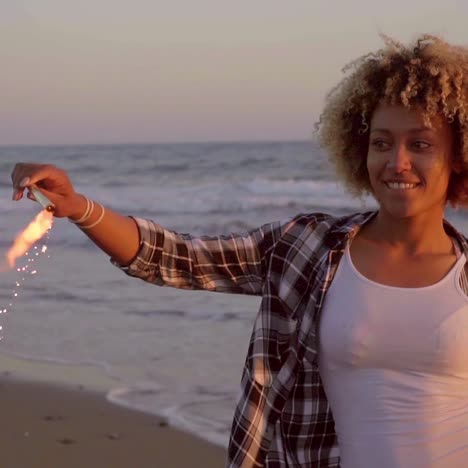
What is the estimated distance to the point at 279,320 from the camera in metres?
2.54

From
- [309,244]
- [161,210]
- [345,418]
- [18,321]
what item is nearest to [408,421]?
[345,418]

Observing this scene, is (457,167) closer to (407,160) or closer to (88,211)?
(407,160)

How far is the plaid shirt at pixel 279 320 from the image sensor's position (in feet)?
8.27

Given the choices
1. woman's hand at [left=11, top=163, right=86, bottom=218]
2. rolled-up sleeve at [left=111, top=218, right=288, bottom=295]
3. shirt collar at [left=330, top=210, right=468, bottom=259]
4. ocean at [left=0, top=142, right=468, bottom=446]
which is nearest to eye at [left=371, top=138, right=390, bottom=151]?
shirt collar at [left=330, top=210, right=468, bottom=259]

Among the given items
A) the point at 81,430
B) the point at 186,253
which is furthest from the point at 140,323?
the point at 186,253

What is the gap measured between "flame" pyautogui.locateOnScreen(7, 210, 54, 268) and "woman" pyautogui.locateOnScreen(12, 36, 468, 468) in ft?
0.15

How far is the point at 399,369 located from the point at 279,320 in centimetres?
34

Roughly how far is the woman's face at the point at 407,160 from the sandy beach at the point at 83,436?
10.0 feet

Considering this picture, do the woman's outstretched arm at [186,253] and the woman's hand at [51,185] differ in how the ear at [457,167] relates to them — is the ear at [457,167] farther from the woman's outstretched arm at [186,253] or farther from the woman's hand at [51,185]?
the woman's hand at [51,185]

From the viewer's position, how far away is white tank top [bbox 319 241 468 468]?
2426 mm

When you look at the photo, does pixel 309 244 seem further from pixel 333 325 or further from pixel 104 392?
pixel 104 392

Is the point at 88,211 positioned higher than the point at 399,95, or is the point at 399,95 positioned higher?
the point at 399,95

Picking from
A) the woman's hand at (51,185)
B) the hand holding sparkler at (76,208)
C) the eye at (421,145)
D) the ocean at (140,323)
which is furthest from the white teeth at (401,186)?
the woman's hand at (51,185)

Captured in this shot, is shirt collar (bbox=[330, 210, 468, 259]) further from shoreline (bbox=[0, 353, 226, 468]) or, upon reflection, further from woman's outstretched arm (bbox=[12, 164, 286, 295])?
shoreline (bbox=[0, 353, 226, 468])
